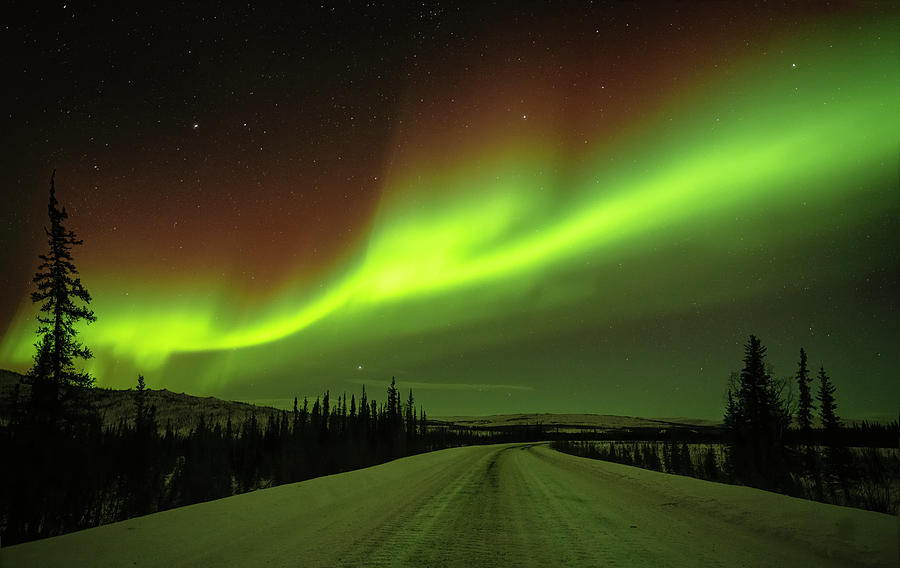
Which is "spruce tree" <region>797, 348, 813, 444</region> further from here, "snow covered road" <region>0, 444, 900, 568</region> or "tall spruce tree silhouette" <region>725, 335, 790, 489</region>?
"snow covered road" <region>0, 444, 900, 568</region>

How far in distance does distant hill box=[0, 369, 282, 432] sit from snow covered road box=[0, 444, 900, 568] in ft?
411

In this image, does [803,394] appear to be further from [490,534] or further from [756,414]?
[490,534]

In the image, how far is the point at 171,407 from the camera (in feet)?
479

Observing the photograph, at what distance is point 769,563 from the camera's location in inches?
271

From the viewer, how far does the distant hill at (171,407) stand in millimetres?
130613

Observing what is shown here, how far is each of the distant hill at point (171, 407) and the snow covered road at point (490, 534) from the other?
125232 millimetres

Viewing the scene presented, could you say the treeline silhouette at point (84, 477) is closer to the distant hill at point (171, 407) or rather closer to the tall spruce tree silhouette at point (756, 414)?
the tall spruce tree silhouette at point (756, 414)

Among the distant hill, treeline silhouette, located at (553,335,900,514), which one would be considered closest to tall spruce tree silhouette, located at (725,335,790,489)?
treeline silhouette, located at (553,335,900,514)

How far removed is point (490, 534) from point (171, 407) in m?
162

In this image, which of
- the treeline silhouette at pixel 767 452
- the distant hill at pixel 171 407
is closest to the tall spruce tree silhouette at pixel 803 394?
the treeline silhouette at pixel 767 452

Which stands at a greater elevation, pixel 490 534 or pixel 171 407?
pixel 490 534

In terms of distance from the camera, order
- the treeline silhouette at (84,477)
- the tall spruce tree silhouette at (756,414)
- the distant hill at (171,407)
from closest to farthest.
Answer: the treeline silhouette at (84,477) → the tall spruce tree silhouette at (756,414) → the distant hill at (171,407)

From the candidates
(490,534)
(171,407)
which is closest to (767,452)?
(490,534)

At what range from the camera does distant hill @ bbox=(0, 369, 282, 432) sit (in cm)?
13061
